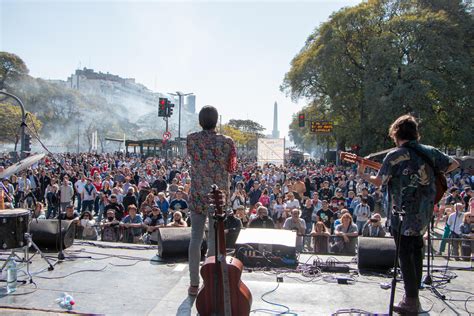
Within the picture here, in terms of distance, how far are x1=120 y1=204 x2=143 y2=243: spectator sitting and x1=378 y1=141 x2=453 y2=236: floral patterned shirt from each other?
694 cm

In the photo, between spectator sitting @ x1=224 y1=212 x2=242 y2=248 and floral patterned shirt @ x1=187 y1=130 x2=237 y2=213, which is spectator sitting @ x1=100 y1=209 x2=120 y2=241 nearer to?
spectator sitting @ x1=224 y1=212 x2=242 y2=248

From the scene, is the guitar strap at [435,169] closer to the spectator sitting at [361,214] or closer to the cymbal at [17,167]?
the cymbal at [17,167]

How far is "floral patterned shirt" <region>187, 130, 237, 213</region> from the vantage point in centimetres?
413

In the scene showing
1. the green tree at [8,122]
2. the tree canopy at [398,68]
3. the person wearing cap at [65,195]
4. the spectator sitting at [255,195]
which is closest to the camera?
the person wearing cap at [65,195]

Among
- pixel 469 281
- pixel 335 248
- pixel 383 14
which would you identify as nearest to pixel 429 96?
pixel 383 14

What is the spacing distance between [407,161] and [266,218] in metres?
5.56

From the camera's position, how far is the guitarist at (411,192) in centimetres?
381

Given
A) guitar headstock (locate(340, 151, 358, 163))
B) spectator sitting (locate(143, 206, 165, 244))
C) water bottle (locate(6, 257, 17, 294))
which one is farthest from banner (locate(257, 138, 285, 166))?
water bottle (locate(6, 257, 17, 294))

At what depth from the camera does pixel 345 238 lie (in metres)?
8.91

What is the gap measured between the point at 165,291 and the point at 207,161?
140cm

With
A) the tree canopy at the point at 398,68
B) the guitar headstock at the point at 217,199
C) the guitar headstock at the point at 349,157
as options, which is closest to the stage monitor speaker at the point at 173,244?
the guitar headstock at the point at 349,157

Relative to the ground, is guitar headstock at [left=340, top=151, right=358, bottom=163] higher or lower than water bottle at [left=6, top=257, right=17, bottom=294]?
higher

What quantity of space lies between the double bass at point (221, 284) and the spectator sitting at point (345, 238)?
5.61 metres

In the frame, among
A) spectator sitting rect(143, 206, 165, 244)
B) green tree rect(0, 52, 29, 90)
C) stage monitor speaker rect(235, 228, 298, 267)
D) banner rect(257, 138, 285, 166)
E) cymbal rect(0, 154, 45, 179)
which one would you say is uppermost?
green tree rect(0, 52, 29, 90)
